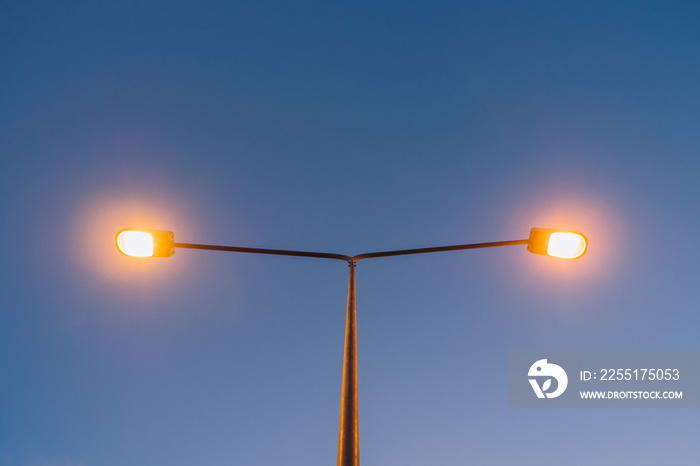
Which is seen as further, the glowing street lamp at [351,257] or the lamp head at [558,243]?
the lamp head at [558,243]

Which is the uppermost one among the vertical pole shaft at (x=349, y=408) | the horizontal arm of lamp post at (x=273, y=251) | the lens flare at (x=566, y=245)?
the lens flare at (x=566, y=245)

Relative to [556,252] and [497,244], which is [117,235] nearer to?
[497,244]

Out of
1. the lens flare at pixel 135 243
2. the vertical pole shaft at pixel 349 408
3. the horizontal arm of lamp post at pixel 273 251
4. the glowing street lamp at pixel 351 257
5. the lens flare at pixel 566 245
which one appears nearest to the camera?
the vertical pole shaft at pixel 349 408

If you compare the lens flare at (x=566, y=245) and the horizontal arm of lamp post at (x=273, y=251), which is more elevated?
the lens flare at (x=566, y=245)

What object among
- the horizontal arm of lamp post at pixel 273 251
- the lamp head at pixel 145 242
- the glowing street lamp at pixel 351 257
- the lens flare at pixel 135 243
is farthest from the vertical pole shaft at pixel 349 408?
the lens flare at pixel 135 243

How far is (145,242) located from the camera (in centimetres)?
607

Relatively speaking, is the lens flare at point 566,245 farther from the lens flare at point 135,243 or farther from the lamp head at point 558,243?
the lens flare at point 135,243

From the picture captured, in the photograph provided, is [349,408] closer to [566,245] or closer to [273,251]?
[273,251]

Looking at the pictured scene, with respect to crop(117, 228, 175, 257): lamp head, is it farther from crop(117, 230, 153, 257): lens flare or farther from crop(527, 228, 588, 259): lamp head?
crop(527, 228, 588, 259): lamp head

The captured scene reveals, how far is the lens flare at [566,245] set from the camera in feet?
20.0

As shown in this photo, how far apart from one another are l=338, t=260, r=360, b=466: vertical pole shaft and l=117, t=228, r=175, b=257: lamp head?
9.38ft

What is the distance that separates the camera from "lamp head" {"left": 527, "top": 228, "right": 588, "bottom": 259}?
609 centimetres

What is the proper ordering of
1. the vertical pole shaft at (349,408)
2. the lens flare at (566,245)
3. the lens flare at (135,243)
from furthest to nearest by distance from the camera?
1. the lens flare at (566,245)
2. the lens flare at (135,243)
3. the vertical pole shaft at (349,408)

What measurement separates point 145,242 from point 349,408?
381cm
